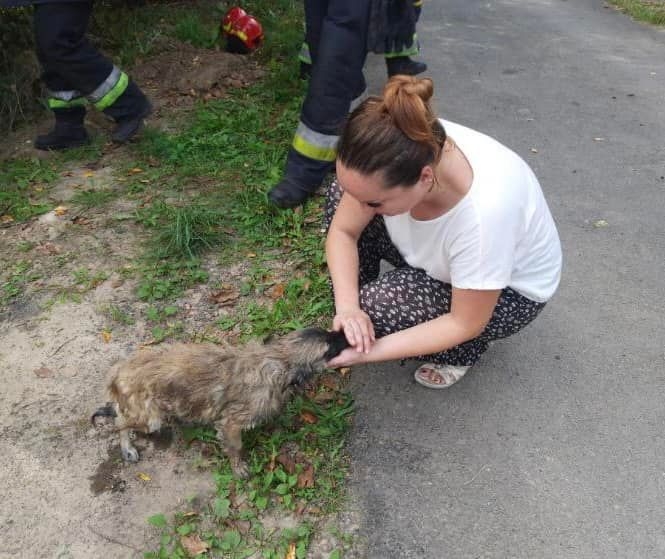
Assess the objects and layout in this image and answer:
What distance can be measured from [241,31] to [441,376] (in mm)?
5204

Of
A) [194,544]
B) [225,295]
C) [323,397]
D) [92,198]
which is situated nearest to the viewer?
[194,544]

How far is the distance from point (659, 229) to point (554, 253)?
2.17 m

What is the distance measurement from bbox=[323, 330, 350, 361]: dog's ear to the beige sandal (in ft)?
2.43

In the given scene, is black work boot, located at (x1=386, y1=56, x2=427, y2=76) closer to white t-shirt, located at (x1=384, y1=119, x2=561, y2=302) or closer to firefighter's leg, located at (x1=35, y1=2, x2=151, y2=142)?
firefighter's leg, located at (x1=35, y1=2, x2=151, y2=142)

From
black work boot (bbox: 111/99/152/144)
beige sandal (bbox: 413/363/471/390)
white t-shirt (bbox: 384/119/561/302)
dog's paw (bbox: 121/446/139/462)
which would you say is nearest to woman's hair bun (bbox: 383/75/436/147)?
white t-shirt (bbox: 384/119/561/302)

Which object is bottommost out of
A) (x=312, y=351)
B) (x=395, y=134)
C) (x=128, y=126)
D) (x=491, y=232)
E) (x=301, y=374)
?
(x=128, y=126)

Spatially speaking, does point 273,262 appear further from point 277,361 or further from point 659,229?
point 659,229

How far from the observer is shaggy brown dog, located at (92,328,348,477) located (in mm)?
2545

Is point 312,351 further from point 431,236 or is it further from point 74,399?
point 74,399

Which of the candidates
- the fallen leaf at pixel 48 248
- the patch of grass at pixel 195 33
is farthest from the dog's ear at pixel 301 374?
the patch of grass at pixel 195 33

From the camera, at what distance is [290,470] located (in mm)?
2709

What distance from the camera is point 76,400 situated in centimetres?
301

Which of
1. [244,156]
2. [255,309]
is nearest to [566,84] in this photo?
[244,156]

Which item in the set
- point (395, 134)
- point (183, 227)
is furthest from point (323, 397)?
point (183, 227)
